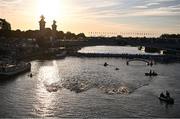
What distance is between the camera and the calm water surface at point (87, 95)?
57938mm

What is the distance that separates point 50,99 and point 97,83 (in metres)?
19.9

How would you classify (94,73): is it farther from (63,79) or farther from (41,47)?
(41,47)

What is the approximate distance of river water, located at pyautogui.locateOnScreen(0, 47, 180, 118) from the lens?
190ft

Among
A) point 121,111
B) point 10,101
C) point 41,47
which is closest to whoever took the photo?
point 121,111

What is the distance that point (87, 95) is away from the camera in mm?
69688

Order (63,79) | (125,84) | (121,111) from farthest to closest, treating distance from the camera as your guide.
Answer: (63,79) < (125,84) < (121,111)

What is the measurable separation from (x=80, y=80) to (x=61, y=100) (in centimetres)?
2351

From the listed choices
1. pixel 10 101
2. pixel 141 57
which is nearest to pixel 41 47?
pixel 141 57

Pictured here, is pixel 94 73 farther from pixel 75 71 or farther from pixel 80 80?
pixel 80 80

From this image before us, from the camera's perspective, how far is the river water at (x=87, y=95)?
190 ft

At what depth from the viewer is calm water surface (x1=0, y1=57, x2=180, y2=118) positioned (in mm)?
57938

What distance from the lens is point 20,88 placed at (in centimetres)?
7581

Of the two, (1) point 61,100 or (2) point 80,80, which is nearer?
(1) point 61,100

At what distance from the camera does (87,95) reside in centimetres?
6969
